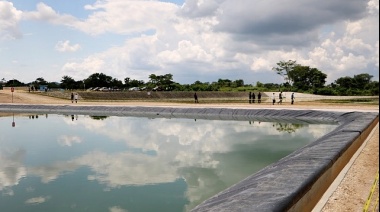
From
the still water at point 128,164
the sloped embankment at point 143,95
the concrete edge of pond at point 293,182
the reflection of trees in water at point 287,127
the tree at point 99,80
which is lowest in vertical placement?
the still water at point 128,164

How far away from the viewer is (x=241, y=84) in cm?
8206

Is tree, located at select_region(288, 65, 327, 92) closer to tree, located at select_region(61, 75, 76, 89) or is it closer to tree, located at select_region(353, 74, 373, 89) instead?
tree, located at select_region(353, 74, 373, 89)

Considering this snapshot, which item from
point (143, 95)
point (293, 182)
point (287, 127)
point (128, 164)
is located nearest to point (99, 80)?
point (143, 95)

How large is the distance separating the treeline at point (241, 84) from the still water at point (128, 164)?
1864 inches

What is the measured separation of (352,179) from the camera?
23.5 feet

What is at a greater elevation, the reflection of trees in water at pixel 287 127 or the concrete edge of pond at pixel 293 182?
the concrete edge of pond at pixel 293 182

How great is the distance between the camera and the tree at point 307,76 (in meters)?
83.2

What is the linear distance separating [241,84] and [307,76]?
16.5 meters

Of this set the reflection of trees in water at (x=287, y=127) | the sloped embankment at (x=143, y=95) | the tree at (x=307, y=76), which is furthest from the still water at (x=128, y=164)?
the tree at (x=307, y=76)

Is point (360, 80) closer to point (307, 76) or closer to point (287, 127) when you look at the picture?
point (307, 76)

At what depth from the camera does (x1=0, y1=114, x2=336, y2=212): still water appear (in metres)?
7.45

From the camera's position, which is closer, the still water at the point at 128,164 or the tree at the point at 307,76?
the still water at the point at 128,164

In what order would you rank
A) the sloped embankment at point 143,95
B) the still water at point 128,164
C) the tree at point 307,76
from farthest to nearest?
the tree at point 307,76 → the sloped embankment at point 143,95 → the still water at point 128,164

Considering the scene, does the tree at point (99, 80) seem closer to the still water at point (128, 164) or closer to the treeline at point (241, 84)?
the treeline at point (241, 84)
